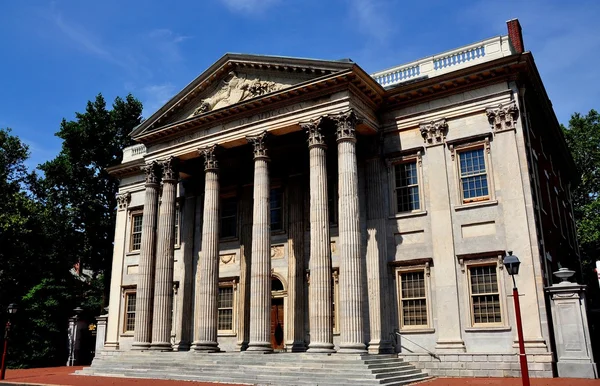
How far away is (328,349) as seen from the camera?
752 inches

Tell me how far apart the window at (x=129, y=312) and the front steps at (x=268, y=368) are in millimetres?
6391

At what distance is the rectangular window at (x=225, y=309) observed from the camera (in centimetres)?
2614

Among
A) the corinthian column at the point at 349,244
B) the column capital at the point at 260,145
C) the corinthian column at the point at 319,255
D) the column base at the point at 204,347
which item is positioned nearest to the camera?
the corinthian column at the point at 349,244

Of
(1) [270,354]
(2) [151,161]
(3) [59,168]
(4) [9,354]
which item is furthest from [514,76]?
(3) [59,168]

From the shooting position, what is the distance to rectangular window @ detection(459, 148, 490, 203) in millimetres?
21031

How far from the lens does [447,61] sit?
22625 mm

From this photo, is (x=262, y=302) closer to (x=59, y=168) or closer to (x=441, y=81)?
(x=441, y=81)

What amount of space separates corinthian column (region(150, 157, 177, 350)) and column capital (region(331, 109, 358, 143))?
31.9ft

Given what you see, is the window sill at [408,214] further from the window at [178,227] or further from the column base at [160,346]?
the window at [178,227]

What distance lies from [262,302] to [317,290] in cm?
280

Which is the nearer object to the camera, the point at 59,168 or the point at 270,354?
the point at 270,354

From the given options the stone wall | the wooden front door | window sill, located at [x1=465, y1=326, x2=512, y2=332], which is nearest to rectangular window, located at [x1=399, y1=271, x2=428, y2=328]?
the stone wall

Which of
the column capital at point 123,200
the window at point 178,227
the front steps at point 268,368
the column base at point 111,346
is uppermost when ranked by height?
the column capital at point 123,200

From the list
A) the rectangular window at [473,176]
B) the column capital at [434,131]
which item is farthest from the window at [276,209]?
the rectangular window at [473,176]
